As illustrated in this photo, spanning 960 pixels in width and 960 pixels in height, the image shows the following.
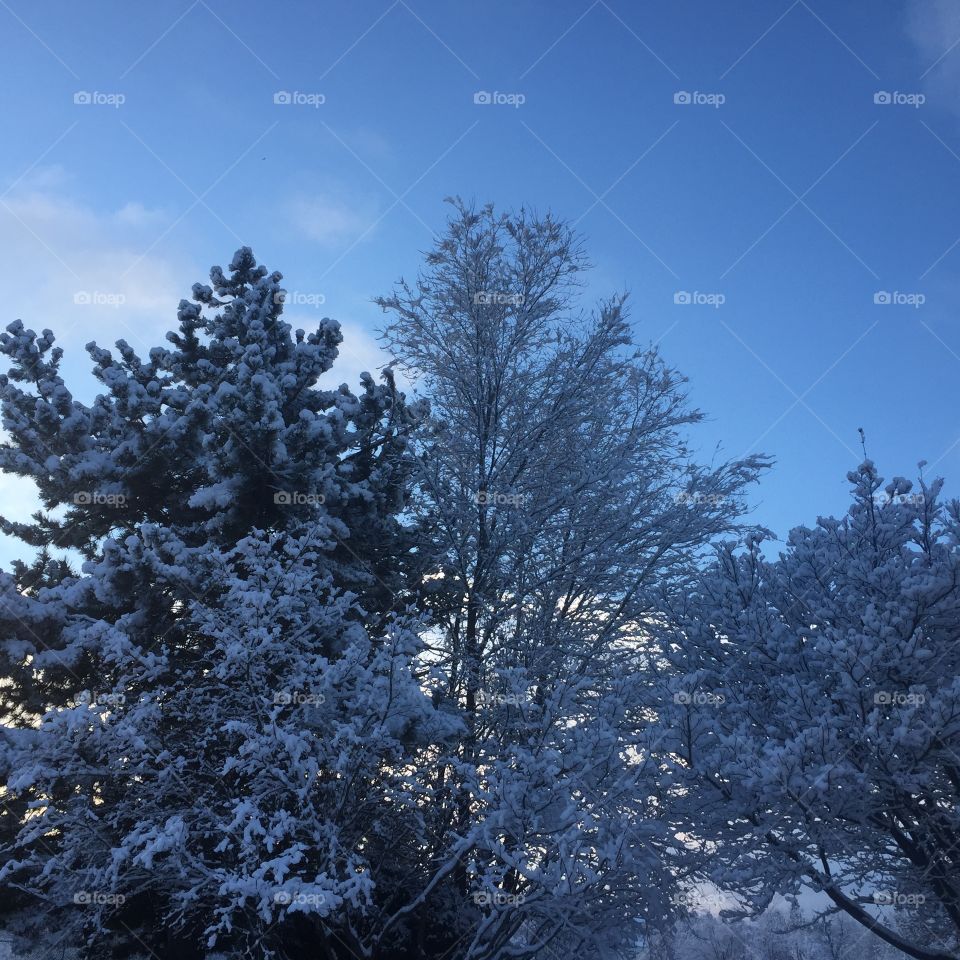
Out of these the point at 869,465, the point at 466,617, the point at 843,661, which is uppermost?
the point at 869,465

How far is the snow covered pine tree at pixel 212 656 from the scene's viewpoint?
281 inches

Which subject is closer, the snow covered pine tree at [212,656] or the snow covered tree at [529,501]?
the snow covered pine tree at [212,656]

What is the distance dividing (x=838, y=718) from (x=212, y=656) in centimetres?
726

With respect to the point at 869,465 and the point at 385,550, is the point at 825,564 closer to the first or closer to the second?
the point at 869,465

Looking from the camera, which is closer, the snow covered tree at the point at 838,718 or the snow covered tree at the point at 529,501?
the snow covered tree at the point at 838,718

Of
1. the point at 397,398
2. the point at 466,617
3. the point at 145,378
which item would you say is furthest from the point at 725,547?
the point at 145,378

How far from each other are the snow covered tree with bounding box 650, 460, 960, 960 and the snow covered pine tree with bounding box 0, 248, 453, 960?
125 inches

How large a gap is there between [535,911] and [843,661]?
3.74 metres

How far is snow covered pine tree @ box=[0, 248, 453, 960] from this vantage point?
23.4 feet

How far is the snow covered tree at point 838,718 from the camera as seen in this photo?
705cm

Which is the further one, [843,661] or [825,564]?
[825,564]

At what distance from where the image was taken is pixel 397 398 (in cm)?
1182

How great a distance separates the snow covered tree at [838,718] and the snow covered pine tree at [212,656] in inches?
125

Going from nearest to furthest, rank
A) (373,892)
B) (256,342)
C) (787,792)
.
Result: 1. (787,792)
2. (373,892)
3. (256,342)
